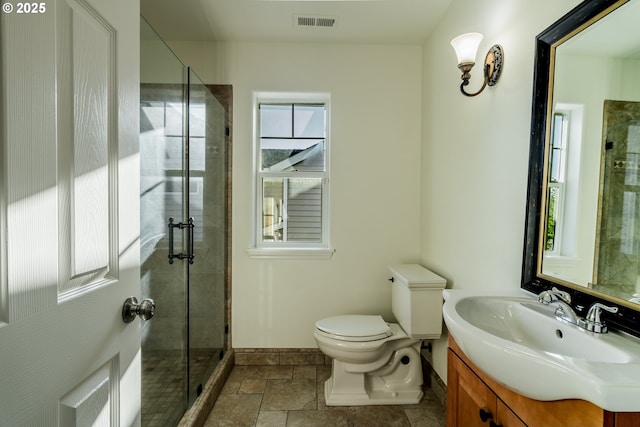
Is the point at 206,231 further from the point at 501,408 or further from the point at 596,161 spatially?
the point at 596,161

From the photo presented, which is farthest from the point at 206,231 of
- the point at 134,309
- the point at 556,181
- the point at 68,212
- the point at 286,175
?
the point at 556,181

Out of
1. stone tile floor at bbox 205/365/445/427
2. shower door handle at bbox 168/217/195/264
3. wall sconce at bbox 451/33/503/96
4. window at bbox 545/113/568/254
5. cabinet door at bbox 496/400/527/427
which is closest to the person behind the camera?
cabinet door at bbox 496/400/527/427

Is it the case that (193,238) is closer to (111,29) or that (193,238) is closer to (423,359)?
(111,29)

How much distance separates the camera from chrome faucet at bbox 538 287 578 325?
2.79 ft

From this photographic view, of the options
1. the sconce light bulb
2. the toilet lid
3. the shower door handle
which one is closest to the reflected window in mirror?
the sconce light bulb

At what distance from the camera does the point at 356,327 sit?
1879 mm

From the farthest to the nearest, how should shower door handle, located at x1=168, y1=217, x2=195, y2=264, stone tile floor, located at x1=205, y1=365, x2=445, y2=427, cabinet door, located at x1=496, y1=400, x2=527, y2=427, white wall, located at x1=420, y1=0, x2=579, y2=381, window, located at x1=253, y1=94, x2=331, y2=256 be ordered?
window, located at x1=253, y1=94, x2=331, y2=256 < stone tile floor, located at x1=205, y1=365, x2=445, y2=427 < shower door handle, located at x1=168, y1=217, x2=195, y2=264 < white wall, located at x1=420, y1=0, x2=579, y2=381 < cabinet door, located at x1=496, y1=400, x2=527, y2=427

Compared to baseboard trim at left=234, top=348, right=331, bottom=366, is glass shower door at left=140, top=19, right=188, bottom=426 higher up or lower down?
higher up

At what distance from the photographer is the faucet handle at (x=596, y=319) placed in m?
0.78

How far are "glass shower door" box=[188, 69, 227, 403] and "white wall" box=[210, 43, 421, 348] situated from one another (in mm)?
133

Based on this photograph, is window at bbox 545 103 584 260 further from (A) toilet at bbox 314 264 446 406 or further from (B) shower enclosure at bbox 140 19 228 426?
(B) shower enclosure at bbox 140 19 228 426

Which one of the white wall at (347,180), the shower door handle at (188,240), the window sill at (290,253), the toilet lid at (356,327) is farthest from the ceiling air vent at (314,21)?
the toilet lid at (356,327)

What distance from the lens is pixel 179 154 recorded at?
1578mm

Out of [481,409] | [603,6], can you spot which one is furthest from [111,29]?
[481,409]
